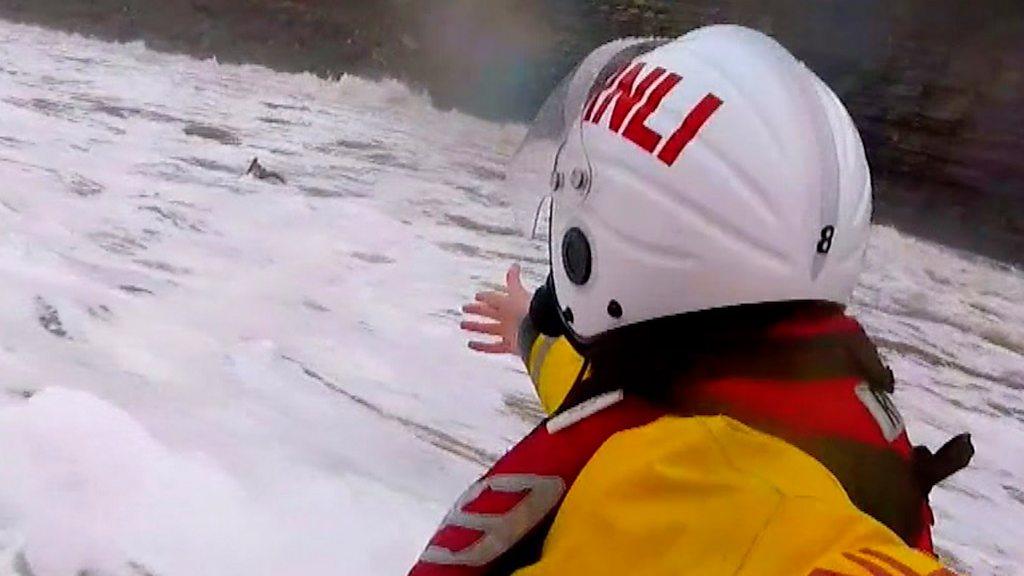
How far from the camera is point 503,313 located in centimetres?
191

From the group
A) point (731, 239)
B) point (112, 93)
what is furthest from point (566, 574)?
point (112, 93)

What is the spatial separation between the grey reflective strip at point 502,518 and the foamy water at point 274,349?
1.02 meters

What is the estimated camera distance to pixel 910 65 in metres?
6.09

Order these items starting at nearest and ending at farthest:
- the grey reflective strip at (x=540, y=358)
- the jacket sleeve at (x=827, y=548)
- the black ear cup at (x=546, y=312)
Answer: the jacket sleeve at (x=827, y=548), the black ear cup at (x=546, y=312), the grey reflective strip at (x=540, y=358)

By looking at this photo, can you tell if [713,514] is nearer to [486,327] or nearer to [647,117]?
[647,117]

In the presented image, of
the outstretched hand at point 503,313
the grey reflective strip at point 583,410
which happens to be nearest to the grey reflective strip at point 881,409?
the grey reflective strip at point 583,410

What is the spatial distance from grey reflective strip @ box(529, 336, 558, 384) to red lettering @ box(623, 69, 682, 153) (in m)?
0.54

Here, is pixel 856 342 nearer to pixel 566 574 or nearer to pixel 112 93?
pixel 566 574

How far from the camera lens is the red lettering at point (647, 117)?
1197 mm

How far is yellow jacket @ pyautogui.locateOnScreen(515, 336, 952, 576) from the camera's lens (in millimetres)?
947

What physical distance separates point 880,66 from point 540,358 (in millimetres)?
4896

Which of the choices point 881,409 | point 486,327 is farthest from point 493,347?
point 881,409

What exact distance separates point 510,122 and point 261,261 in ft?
11.5

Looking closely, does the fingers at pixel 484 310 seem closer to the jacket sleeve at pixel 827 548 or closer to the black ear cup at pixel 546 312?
the black ear cup at pixel 546 312
